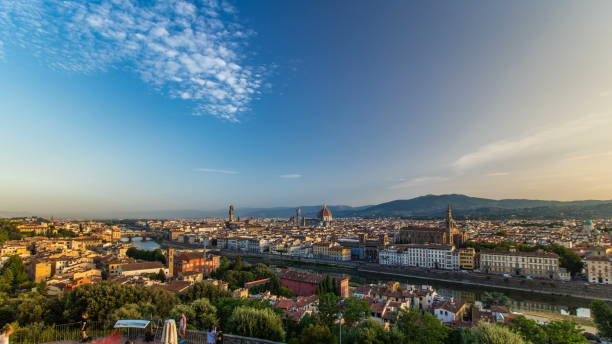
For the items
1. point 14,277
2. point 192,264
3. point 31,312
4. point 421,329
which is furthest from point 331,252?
point 31,312

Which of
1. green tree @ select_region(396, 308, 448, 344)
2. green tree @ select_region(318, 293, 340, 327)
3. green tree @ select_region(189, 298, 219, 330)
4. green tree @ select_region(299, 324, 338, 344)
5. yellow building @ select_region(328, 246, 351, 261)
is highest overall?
green tree @ select_region(299, 324, 338, 344)

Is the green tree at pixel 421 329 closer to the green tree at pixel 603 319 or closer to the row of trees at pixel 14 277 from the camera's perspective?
the green tree at pixel 603 319

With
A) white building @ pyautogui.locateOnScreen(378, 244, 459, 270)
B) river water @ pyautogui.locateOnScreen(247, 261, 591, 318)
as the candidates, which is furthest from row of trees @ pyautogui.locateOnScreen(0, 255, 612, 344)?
white building @ pyautogui.locateOnScreen(378, 244, 459, 270)

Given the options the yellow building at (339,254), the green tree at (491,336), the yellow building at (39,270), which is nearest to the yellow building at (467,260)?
the yellow building at (339,254)

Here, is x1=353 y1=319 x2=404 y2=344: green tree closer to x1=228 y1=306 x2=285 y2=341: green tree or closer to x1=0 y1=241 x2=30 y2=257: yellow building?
x1=228 y1=306 x2=285 y2=341: green tree

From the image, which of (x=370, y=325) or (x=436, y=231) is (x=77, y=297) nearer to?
(x=370, y=325)

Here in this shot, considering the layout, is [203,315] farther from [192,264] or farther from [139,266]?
[192,264]
